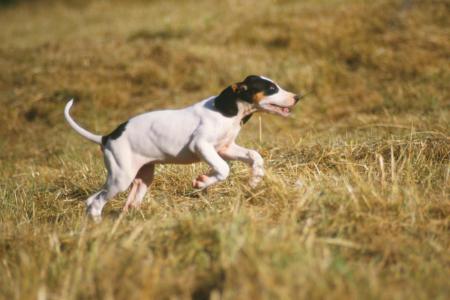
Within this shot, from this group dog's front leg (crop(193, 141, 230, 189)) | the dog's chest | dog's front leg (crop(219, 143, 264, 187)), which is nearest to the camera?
dog's front leg (crop(193, 141, 230, 189))

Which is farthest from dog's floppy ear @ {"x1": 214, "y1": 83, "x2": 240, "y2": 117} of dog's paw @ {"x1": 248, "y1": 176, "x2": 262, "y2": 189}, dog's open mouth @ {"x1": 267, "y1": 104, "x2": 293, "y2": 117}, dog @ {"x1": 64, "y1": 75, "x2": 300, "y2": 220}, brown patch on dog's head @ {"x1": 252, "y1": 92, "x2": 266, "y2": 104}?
dog's paw @ {"x1": 248, "y1": 176, "x2": 262, "y2": 189}

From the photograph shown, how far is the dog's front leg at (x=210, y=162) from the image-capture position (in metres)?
3.69

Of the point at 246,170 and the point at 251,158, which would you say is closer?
the point at 251,158

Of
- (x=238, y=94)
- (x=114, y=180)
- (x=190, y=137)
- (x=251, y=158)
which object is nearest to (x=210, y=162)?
(x=190, y=137)

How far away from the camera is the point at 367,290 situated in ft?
8.57

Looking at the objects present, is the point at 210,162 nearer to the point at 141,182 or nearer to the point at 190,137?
the point at 190,137

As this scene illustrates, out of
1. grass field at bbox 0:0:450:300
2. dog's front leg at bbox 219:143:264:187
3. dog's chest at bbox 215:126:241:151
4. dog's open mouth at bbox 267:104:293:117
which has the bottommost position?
grass field at bbox 0:0:450:300

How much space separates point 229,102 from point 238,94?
8cm

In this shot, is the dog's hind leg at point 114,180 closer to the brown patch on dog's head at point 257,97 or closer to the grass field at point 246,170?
the grass field at point 246,170

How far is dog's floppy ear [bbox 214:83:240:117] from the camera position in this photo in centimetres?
385

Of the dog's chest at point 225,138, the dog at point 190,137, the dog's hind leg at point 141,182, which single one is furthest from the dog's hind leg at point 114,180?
the dog's chest at point 225,138

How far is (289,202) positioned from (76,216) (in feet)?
5.00

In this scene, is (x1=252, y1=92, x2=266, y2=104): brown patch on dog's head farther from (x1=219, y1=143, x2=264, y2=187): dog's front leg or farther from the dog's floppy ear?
(x1=219, y1=143, x2=264, y2=187): dog's front leg

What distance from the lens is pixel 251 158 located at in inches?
157
